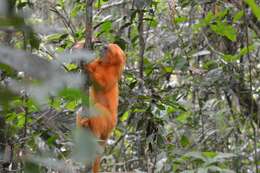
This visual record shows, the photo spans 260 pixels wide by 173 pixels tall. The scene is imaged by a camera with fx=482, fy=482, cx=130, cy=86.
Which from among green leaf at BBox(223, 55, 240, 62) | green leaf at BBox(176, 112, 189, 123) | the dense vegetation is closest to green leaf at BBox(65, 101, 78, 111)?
the dense vegetation

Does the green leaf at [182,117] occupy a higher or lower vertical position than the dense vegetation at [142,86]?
lower

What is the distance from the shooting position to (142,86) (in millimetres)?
3400

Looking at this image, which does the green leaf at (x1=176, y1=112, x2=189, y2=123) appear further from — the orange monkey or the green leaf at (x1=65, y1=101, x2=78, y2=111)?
the green leaf at (x1=65, y1=101, x2=78, y2=111)

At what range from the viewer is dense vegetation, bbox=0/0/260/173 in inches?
21.2

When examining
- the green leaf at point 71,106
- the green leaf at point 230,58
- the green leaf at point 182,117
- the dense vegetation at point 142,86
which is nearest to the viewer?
the dense vegetation at point 142,86

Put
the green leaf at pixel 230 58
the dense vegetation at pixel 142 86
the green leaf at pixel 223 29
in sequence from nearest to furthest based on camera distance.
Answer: the dense vegetation at pixel 142 86, the green leaf at pixel 223 29, the green leaf at pixel 230 58

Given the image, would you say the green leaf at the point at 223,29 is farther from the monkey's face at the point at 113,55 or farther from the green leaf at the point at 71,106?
the green leaf at the point at 71,106

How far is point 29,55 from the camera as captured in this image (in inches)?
20.0

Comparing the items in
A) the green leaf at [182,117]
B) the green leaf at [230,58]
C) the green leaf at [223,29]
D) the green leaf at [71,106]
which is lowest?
the green leaf at [182,117]

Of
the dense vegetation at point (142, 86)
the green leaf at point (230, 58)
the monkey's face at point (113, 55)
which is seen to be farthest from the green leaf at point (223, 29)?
the monkey's face at point (113, 55)

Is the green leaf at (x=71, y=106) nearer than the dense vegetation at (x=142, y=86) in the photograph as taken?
No

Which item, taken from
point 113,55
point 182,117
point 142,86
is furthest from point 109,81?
point 182,117

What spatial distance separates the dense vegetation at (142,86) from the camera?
540 mm

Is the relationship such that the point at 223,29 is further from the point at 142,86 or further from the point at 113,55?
the point at 113,55
